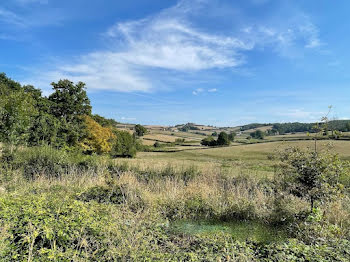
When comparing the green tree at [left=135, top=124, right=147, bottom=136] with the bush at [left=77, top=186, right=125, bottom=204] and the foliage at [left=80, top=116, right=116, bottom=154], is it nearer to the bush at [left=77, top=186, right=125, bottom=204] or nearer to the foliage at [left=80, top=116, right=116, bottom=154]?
the foliage at [left=80, top=116, right=116, bottom=154]

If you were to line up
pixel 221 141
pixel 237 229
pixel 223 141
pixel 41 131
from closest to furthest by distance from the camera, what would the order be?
1. pixel 237 229
2. pixel 41 131
3. pixel 223 141
4. pixel 221 141

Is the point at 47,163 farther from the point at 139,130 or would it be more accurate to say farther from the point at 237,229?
the point at 139,130

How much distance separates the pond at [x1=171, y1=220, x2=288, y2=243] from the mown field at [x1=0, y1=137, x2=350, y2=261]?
0.07 ft

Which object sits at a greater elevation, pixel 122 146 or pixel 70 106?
pixel 70 106

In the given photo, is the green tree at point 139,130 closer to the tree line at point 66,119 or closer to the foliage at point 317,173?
the tree line at point 66,119

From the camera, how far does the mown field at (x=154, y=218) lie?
2.84 meters

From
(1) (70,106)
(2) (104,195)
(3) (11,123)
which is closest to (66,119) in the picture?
(1) (70,106)

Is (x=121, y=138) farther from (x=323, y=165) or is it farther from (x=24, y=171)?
(x=323, y=165)

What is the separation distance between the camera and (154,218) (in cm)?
443

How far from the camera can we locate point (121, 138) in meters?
41.4

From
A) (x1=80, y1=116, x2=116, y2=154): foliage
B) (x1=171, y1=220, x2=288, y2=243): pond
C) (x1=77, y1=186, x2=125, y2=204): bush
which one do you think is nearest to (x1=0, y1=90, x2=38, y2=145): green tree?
(x1=77, y1=186, x2=125, y2=204): bush

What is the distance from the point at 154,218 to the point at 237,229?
1929mm

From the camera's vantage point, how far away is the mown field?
2844 mm

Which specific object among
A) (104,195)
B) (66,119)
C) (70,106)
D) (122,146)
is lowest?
(122,146)
